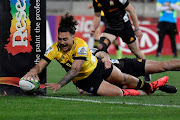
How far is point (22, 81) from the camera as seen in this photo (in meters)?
6.96

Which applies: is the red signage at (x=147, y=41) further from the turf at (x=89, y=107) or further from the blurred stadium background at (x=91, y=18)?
the turf at (x=89, y=107)

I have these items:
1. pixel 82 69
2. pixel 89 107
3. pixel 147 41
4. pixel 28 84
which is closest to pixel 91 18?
pixel 147 41

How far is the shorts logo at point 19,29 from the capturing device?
715 centimetres

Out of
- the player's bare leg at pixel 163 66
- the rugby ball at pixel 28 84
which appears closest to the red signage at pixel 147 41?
the player's bare leg at pixel 163 66

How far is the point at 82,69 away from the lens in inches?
289

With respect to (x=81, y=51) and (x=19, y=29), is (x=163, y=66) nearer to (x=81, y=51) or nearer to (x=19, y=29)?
(x=81, y=51)

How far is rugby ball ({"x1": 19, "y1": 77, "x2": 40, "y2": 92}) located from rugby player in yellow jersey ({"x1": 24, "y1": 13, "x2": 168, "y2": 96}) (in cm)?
8

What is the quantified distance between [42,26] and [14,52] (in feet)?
1.92

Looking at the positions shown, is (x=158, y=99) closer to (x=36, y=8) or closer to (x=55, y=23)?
(x=36, y=8)

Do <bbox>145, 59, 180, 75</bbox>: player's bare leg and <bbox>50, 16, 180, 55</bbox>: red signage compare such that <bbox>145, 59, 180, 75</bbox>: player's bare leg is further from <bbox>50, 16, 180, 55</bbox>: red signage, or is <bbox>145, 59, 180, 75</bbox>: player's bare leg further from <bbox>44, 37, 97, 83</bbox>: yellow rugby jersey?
<bbox>50, 16, 180, 55</bbox>: red signage

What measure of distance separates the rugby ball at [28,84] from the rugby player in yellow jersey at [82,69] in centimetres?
8

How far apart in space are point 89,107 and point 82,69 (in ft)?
4.27

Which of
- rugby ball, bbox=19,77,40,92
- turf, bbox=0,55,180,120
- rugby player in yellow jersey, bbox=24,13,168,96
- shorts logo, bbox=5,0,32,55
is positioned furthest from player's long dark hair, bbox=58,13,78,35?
turf, bbox=0,55,180,120

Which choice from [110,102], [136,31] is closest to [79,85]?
[110,102]
